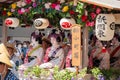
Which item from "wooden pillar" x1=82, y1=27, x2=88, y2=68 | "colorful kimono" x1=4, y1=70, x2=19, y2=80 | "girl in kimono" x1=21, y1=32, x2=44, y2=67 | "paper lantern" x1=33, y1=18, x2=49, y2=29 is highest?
"colorful kimono" x1=4, y1=70, x2=19, y2=80

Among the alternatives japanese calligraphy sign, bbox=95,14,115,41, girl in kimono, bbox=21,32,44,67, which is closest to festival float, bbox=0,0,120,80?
japanese calligraphy sign, bbox=95,14,115,41

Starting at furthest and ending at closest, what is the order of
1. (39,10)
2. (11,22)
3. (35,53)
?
1. (11,22)
2. (35,53)
3. (39,10)

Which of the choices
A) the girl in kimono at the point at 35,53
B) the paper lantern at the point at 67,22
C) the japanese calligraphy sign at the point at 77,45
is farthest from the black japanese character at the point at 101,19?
the girl in kimono at the point at 35,53

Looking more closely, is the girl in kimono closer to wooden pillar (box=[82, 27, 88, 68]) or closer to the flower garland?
the flower garland

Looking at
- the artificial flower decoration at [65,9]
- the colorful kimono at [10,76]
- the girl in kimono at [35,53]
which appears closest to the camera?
the colorful kimono at [10,76]

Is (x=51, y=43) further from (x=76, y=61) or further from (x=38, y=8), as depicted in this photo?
(x=76, y=61)

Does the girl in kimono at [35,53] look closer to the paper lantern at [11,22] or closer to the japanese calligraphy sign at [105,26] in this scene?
the paper lantern at [11,22]

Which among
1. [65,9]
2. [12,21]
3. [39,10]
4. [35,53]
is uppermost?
[65,9]

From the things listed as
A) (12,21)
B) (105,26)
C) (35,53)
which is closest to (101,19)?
(105,26)

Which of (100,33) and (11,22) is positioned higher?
(100,33)

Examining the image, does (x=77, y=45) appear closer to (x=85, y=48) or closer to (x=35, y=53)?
(x=85, y=48)

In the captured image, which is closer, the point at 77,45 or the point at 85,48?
the point at 77,45

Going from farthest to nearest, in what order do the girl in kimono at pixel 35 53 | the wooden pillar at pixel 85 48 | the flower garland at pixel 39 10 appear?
the girl in kimono at pixel 35 53, the flower garland at pixel 39 10, the wooden pillar at pixel 85 48

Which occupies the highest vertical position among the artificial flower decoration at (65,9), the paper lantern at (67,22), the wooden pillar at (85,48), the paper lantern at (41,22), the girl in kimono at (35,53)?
the artificial flower decoration at (65,9)
